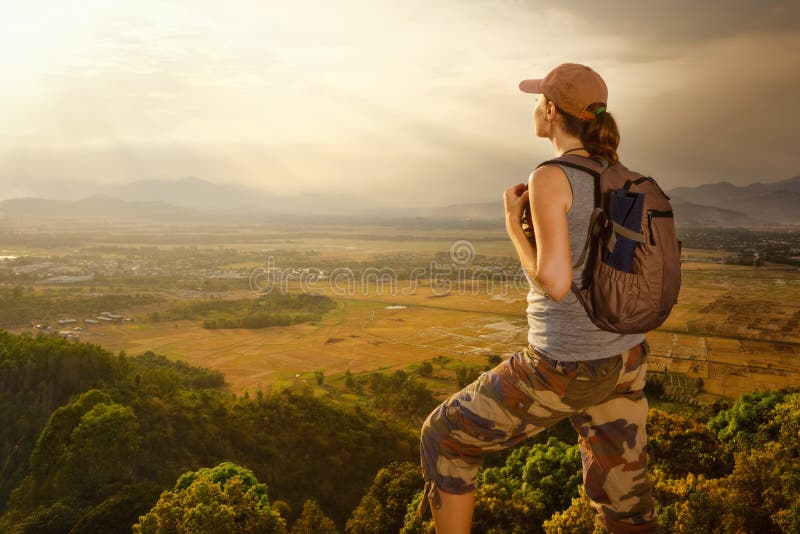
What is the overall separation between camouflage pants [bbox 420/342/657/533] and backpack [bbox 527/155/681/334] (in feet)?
1.11

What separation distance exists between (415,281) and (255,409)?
239ft

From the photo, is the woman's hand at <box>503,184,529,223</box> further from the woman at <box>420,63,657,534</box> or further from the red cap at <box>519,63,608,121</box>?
the red cap at <box>519,63,608,121</box>

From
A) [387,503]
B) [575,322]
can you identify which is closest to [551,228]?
[575,322]

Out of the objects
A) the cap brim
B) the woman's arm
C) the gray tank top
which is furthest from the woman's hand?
the cap brim

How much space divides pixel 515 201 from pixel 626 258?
62 centimetres

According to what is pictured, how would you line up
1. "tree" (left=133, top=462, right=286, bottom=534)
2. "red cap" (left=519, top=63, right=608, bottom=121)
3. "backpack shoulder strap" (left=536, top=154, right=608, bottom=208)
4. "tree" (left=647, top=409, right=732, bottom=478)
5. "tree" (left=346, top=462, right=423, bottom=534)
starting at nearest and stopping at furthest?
"backpack shoulder strap" (left=536, top=154, right=608, bottom=208)
"red cap" (left=519, top=63, right=608, bottom=121)
"tree" (left=133, top=462, right=286, bottom=534)
"tree" (left=346, top=462, right=423, bottom=534)
"tree" (left=647, top=409, right=732, bottom=478)

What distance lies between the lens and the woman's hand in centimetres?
268

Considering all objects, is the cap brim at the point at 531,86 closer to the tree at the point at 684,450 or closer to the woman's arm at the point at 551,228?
the woman's arm at the point at 551,228

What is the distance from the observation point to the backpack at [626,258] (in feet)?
8.33

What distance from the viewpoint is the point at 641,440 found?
3053 mm

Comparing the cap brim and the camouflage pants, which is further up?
the cap brim

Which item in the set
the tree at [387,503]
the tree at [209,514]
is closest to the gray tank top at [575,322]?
the tree at [209,514]

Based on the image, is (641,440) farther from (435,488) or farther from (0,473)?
(0,473)

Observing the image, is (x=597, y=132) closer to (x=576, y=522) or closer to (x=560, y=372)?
(x=560, y=372)
